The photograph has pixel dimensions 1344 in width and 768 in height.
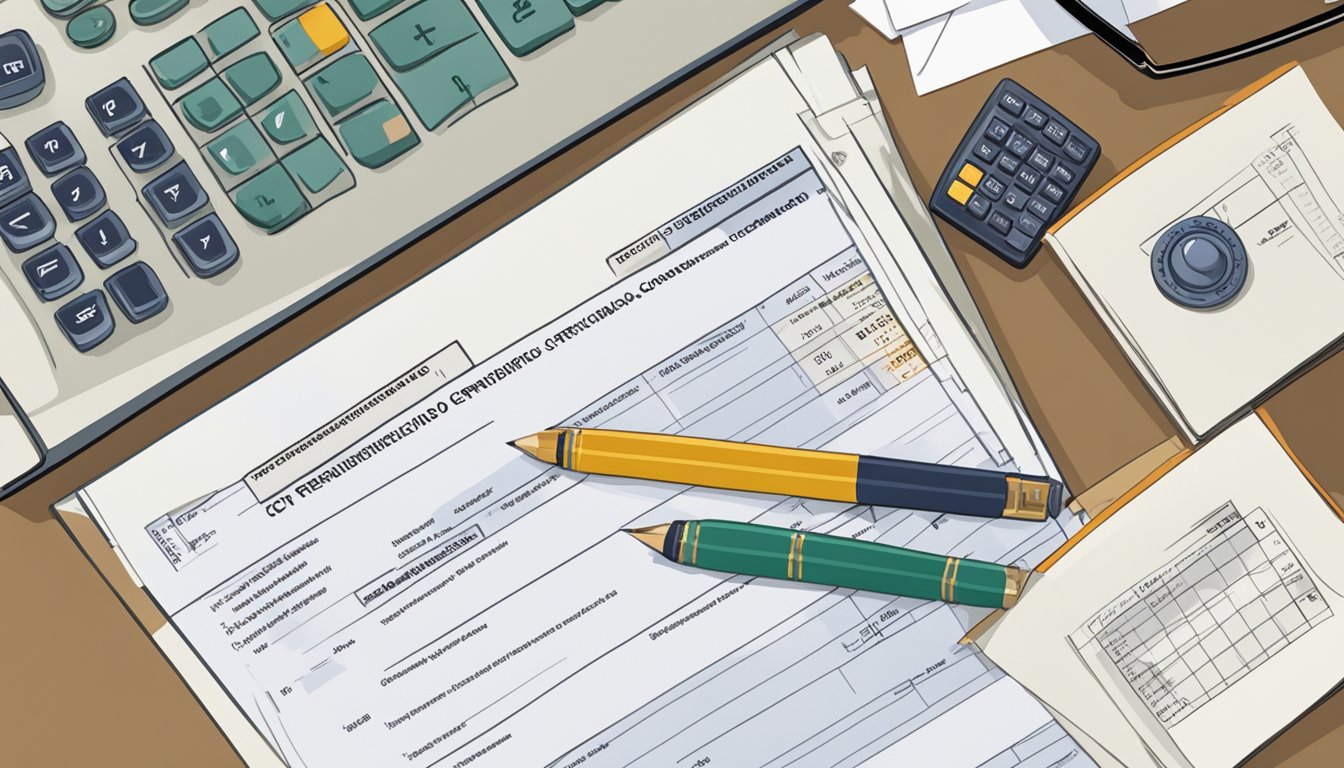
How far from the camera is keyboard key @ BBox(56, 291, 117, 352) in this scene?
1.50 ft

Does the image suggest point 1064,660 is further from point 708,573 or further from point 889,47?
point 889,47

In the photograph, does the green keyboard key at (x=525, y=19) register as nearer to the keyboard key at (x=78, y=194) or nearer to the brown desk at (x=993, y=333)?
the brown desk at (x=993, y=333)

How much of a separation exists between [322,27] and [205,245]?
107 millimetres

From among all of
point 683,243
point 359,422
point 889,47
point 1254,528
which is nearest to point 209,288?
point 359,422

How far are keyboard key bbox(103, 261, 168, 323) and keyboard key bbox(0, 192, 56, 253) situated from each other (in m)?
0.03

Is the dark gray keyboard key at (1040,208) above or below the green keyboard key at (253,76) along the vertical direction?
below

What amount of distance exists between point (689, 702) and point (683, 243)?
22cm

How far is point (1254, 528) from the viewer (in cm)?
50

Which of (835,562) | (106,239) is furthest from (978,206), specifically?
(106,239)

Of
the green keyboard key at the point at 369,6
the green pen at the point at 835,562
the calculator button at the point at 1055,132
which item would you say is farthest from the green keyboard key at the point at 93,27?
the calculator button at the point at 1055,132

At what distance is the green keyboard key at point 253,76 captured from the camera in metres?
0.45

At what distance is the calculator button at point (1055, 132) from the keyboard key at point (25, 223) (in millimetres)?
452

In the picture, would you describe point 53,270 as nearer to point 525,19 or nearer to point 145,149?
point 145,149

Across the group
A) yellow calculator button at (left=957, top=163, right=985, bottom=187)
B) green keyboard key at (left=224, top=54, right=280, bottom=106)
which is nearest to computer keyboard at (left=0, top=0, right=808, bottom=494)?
green keyboard key at (left=224, top=54, right=280, bottom=106)
